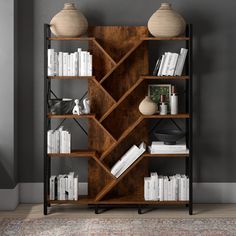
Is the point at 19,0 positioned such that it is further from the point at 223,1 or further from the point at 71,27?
the point at 223,1

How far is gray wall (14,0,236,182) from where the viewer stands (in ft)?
16.0

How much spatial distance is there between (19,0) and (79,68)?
0.83m

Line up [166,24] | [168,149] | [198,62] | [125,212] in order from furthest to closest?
1. [198,62]
2. [125,212]
3. [168,149]
4. [166,24]

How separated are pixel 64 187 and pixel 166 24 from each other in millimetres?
1540

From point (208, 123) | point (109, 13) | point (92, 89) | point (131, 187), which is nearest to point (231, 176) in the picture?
point (208, 123)

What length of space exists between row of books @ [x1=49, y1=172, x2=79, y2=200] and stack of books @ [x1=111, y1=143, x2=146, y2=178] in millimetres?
335

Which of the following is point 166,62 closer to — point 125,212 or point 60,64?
point 60,64

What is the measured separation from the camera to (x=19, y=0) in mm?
4902

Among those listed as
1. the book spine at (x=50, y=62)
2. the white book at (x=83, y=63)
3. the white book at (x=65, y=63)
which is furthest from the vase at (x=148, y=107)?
the book spine at (x=50, y=62)

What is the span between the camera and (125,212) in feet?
15.5

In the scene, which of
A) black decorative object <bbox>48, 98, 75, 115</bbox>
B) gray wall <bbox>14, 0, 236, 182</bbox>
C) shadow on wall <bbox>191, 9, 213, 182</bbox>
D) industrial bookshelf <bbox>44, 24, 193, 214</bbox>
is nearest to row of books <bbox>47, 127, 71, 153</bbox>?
industrial bookshelf <bbox>44, 24, 193, 214</bbox>

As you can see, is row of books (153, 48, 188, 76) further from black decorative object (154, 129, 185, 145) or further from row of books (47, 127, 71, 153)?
row of books (47, 127, 71, 153)

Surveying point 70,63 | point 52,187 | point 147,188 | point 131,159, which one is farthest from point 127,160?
point 70,63

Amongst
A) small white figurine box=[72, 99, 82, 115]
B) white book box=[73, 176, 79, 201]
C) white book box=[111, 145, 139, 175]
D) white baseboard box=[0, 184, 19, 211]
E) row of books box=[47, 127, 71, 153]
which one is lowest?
white baseboard box=[0, 184, 19, 211]
